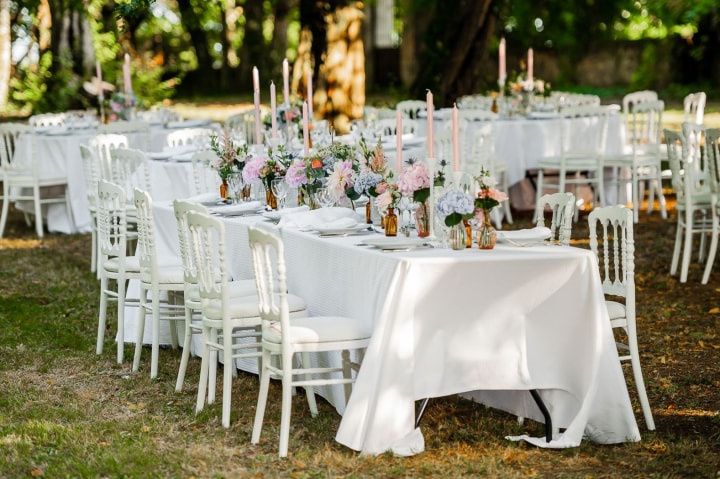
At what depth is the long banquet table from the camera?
4.91m

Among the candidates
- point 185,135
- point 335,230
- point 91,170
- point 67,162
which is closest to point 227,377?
point 335,230

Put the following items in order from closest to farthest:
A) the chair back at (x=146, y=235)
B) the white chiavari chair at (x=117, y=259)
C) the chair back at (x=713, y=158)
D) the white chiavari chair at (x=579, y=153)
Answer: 1. the chair back at (x=146, y=235)
2. the white chiavari chair at (x=117, y=259)
3. the chair back at (x=713, y=158)
4. the white chiavari chair at (x=579, y=153)

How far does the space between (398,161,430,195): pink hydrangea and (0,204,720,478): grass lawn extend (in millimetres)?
999

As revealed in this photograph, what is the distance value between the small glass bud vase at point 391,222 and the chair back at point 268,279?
64 centimetres

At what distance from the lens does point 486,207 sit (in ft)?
16.8

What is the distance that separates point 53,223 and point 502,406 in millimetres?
7234

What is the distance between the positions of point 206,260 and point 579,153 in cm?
618

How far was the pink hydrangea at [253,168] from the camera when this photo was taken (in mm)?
6530

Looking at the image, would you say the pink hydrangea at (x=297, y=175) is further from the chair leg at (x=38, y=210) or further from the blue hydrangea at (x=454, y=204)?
the chair leg at (x=38, y=210)

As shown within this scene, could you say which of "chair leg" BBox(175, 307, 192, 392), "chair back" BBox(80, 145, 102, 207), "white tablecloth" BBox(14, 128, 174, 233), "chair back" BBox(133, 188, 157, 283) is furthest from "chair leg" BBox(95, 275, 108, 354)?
"white tablecloth" BBox(14, 128, 174, 233)

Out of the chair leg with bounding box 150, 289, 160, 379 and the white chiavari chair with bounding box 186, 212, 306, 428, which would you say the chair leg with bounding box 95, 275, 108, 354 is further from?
the white chiavari chair with bounding box 186, 212, 306, 428

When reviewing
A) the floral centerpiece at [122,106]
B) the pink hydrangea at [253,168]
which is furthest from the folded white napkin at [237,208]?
the floral centerpiece at [122,106]

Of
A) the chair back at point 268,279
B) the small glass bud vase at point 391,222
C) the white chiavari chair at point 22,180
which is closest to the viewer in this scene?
the chair back at point 268,279

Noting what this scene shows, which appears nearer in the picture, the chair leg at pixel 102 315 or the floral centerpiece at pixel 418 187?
the floral centerpiece at pixel 418 187
